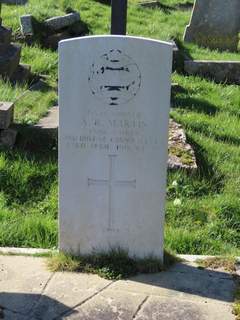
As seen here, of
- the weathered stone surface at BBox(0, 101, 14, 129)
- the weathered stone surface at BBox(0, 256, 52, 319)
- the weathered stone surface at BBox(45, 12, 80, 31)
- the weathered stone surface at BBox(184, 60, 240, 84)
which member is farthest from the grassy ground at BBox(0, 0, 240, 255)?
the weathered stone surface at BBox(45, 12, 80, 31)

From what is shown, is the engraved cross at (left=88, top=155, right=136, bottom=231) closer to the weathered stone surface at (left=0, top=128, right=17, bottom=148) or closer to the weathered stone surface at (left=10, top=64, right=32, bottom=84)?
A: the weathered stone surface at (left=0, top=128, right=17, bottom=148)

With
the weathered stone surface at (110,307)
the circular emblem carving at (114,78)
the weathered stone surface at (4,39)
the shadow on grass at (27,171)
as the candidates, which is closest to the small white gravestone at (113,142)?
the circular emblem carving at (114,78)

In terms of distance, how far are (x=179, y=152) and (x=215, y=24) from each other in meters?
6.07

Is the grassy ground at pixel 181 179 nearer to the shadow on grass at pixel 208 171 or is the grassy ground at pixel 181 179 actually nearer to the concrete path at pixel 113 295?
the shadow on grass at pixel 208 171

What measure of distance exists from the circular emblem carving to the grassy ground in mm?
1246

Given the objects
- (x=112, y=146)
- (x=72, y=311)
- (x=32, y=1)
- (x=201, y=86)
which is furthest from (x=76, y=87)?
(x=32, y=1)

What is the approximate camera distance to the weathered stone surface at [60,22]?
385 inches

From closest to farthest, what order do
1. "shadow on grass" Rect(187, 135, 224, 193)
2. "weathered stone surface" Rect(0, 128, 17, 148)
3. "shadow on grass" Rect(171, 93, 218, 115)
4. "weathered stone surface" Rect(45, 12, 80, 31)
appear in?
"shadow on grass" Rect(187, 135, 224, 193) → "weathered stone surface" Rect(0, 128, 17, 148) → "shadow on grass" Rect(171, 93, 218, 115) → "weathered stone surface" Rect(45, 12, 80, 31)

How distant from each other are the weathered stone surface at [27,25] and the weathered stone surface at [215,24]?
3052mm

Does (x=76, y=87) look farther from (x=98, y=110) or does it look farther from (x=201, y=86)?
(x=201, y=86)

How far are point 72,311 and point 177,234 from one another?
1361 mm

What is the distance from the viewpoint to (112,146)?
152 inches

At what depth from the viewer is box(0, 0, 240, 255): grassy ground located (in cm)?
461

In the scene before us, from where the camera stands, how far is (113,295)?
365 cm
